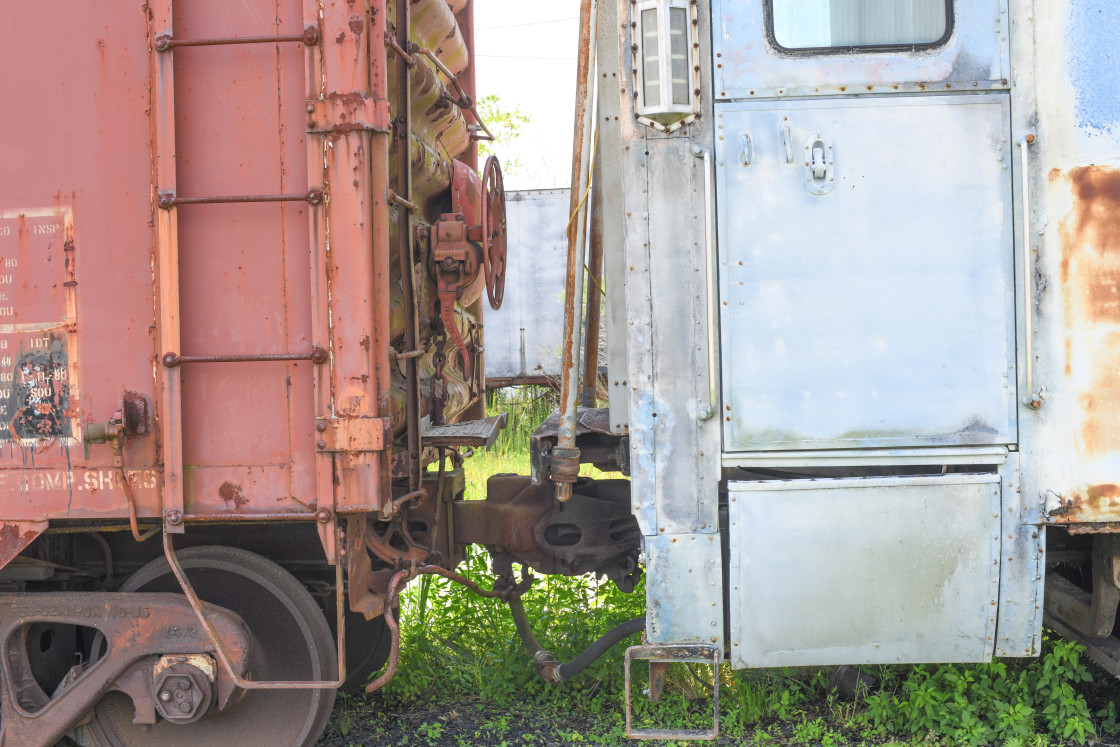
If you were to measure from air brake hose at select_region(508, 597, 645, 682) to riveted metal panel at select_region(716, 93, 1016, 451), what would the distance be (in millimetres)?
1168

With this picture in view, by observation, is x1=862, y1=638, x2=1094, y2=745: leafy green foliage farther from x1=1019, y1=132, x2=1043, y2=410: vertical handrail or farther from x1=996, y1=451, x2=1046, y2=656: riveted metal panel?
x1=1019, y1=132, x2=1043, y2=410: vertical handrail

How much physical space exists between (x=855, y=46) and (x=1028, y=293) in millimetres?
1026

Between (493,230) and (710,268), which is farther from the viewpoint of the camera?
(493,230)

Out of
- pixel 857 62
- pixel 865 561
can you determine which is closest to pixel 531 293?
pixel 857 62

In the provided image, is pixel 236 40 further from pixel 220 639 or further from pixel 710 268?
pixel 220 639

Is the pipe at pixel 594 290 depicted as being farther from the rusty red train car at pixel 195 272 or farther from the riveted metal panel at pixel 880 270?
Answer: the rusty red train car at pixel 195 272

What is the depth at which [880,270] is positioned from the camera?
2.86 m

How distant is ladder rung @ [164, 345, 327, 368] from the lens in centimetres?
285

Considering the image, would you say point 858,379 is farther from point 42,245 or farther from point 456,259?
point 42,245

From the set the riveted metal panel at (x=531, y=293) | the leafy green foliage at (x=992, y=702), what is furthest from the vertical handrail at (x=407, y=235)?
the riveted metal panel at (x=531, y=293)

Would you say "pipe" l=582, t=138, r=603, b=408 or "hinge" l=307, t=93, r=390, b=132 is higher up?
"hinge" l=307, t=93, r=390, b=132

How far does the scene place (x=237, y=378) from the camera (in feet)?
9.58

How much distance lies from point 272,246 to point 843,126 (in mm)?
2009

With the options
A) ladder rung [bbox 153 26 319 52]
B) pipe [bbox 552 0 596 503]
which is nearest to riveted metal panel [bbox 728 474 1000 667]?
pipe [bbox 552 0 596 503]
